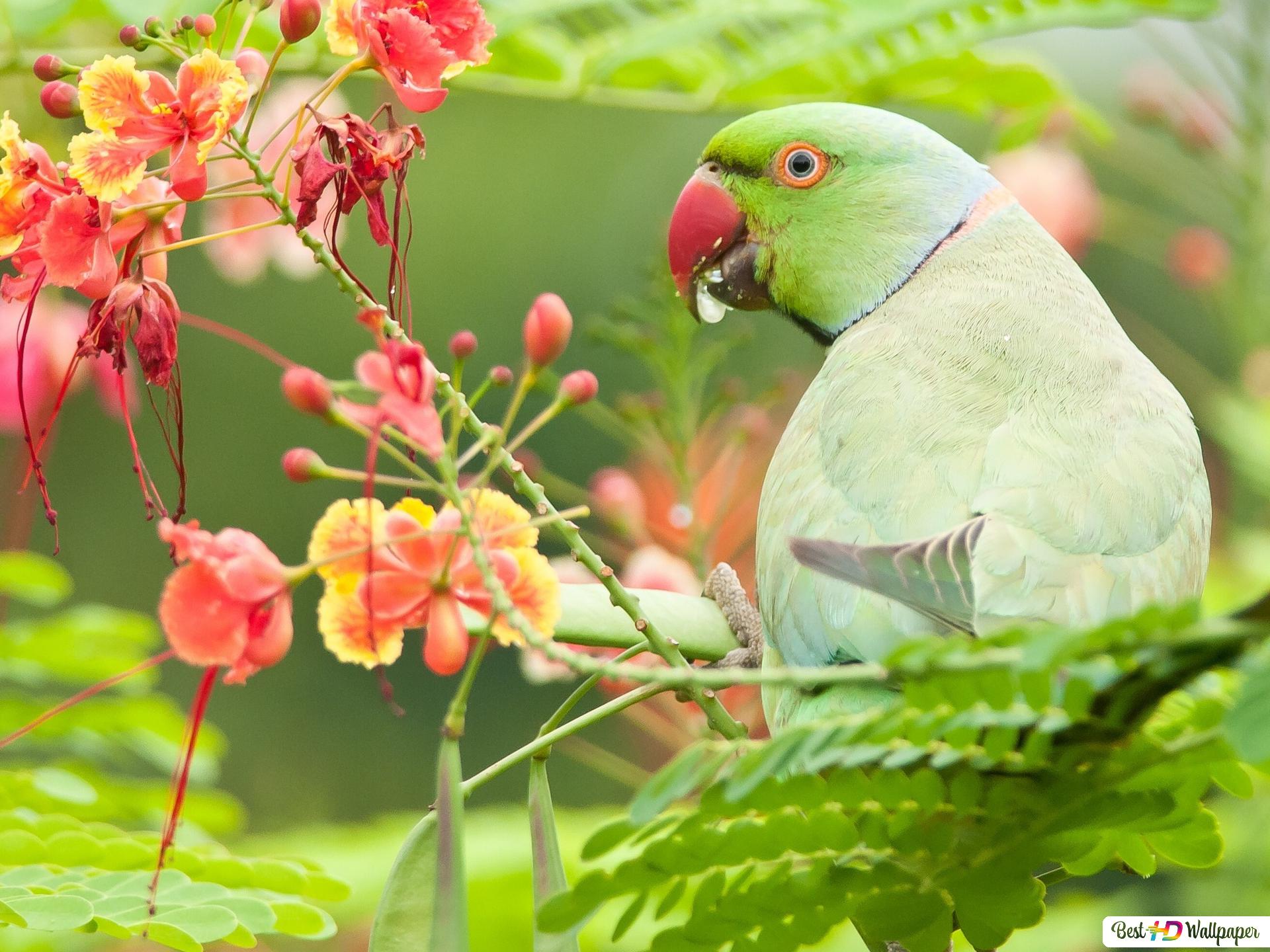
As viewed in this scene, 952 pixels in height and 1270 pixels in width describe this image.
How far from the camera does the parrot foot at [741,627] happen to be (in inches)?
55.1

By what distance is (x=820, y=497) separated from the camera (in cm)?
135

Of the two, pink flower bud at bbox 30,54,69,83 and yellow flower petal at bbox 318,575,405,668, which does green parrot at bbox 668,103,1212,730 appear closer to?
yellow flower petal at bbox 318,575,405,668

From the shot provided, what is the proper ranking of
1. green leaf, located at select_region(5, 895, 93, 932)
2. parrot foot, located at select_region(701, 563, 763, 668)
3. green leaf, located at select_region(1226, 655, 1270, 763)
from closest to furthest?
green leaf, located at select_region(1226, 655, 1270, 763)
green leaf, located at select_region(5, 895, 93, 932)
parrot foot, located at select_region(701, 563, 763, 668)

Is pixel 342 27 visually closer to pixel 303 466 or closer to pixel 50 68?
pixel 50 68

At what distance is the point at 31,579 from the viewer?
1603 millimetres

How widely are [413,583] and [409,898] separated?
22 cm

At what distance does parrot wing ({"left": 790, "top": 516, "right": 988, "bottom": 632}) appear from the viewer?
1030mm

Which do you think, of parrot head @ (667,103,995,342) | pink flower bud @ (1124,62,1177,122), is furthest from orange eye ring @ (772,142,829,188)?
pink flower bud @ (1124,62,1177,122)

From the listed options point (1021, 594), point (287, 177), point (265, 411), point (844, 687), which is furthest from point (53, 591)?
point (265, 411)

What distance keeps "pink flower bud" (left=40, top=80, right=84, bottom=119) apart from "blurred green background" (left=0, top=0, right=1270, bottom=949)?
3946 mm

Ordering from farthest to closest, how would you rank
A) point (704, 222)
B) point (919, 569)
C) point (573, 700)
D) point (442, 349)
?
point (442, 349) < point (704, 222) < point (919, 569) < point (573, 700)

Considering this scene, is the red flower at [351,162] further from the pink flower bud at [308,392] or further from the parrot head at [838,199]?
the parrot head at [838,199]

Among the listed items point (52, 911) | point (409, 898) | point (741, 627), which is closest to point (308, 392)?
point (409, 898)

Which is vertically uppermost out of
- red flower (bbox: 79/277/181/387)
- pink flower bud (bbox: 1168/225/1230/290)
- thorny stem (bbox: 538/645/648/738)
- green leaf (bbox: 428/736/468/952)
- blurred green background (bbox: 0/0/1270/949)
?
red flower (bbox: 79/277/181/387)
